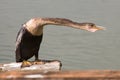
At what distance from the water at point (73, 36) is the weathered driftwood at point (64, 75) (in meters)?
6.73

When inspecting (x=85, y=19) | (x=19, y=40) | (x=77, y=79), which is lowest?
(x=77, y=79)

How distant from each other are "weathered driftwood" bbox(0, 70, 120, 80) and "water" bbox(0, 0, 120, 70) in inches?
265

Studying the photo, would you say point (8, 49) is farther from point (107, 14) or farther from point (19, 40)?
point (19, 40)

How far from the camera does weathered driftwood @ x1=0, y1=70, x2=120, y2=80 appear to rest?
171cm

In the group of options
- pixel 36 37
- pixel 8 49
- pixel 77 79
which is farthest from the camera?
pixel 8 49

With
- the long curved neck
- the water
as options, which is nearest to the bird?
the long curved neck

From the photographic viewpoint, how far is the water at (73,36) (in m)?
9.31

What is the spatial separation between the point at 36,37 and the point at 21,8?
12.6 m

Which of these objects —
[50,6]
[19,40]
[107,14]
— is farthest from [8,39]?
[19,40]

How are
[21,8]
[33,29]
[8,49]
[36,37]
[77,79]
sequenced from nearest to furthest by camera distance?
[77,79] < [33,29] < [36,37] < [8,49] < [21,8]

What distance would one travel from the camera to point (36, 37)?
3.54 m

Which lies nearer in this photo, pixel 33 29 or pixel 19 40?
pixel 33 29

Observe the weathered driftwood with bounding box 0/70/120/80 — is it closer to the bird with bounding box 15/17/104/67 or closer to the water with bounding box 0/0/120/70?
the bird with bounding box 15/17/104/67

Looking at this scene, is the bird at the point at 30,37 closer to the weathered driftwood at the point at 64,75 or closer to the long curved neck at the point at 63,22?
the long curved neck at the point at 63,22
